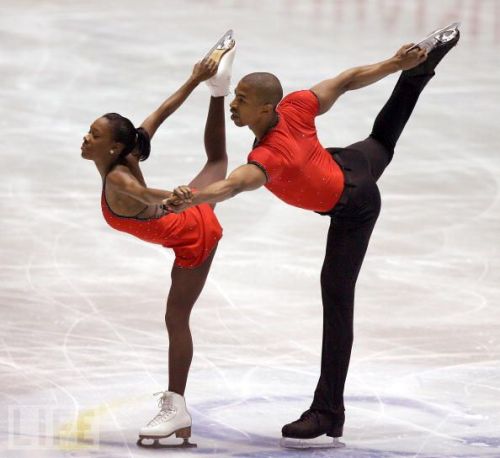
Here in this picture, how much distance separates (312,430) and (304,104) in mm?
1421

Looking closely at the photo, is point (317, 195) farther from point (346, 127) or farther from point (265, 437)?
point (346, 127)

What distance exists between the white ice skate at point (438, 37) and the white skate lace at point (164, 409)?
6.21 feet

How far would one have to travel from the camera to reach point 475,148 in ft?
34.7

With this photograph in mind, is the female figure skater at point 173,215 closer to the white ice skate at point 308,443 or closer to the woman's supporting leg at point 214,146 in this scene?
the woman's supporting leg at point 214,146

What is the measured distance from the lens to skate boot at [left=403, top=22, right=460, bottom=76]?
19.8 ft

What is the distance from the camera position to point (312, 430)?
5.92 metres

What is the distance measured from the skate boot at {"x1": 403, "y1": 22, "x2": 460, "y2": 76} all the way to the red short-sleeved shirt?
0.59 meters

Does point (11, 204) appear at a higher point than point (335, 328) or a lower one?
higher

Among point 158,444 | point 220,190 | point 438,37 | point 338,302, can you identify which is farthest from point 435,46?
point 158,444

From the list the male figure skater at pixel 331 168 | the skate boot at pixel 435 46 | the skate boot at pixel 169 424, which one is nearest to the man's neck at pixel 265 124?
the male figure skater at pixel 331 168

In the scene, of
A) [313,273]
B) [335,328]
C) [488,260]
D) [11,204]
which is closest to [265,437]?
[335,328]

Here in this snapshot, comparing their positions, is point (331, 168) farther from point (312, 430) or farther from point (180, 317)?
point (312, 430)

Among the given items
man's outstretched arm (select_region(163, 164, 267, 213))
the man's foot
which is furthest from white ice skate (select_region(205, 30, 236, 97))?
the man's foot

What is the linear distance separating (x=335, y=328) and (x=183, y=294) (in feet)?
2.26
